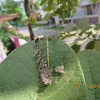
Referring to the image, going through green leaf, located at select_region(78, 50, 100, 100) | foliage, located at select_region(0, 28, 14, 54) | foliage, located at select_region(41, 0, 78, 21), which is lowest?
foliage, located at select_region(0, 28, 14, 54)

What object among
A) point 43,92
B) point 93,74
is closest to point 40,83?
point 43,92

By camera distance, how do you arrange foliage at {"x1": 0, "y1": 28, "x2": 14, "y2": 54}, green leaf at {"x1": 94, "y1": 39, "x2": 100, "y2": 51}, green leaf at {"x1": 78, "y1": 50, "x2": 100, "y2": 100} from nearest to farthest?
green leaf at {"x1": 78, "y1": 50, "x2": 100, "y2": 100} < green leaf at {"x1": 94, "y1": 39, "x2": 100, "y2": 51} < foliage at {"x1": 0, "y1": 28, "x2": 14, "y2": 54}

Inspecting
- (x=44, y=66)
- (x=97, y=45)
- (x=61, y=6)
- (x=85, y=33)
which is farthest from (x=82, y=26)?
(x=44, y=66)

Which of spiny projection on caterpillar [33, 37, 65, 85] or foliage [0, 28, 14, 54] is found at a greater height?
spiny projection on caterpillar [33, 37, 65, 85]

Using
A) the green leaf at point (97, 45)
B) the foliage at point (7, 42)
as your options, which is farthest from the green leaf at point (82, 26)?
the foliage at point (7, 42)

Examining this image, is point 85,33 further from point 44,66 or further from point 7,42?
point 7,42

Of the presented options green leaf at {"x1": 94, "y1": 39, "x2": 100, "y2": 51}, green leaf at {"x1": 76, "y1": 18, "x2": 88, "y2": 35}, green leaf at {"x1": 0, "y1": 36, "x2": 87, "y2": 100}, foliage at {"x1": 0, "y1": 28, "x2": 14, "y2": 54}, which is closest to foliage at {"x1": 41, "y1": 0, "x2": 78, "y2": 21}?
green leaf at {"x1": 76, "y1": 18, "x2": 88, "y2": 35}

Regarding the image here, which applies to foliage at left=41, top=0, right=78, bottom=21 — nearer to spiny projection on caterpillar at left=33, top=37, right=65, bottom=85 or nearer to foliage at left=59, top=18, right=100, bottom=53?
foliage at left=59, top=18, right=100, bottom=53
